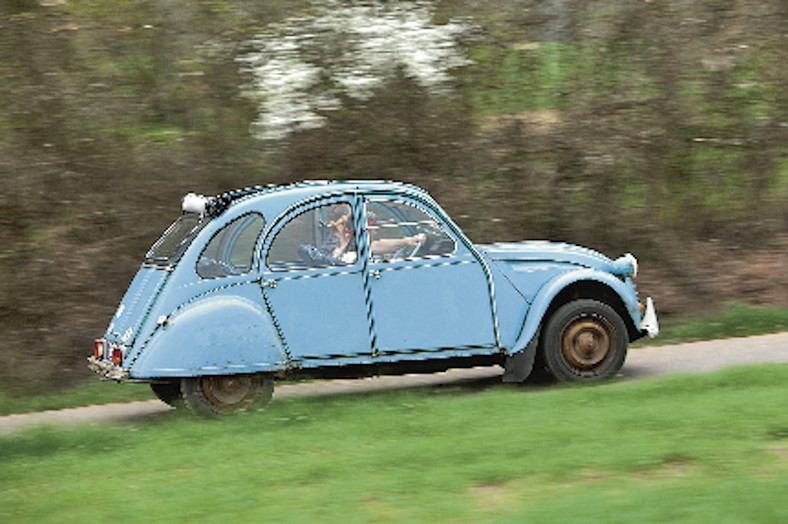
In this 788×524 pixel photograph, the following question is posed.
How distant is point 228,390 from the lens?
1049cm

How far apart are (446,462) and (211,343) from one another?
308 cm

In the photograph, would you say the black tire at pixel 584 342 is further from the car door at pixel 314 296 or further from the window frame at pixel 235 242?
the window frame at pixel 235 242

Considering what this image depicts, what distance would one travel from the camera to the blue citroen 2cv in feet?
33.8

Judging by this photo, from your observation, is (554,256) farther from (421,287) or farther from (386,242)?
(386,242)

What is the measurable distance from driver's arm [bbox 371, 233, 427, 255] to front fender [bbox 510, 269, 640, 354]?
3.43 feet

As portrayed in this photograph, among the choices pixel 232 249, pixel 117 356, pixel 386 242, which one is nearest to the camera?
pixel 117 356

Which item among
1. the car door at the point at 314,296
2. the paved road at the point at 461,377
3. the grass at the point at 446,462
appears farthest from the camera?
the paved road at the point at 461,377

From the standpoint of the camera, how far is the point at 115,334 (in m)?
10.9

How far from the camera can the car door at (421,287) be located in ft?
35.0

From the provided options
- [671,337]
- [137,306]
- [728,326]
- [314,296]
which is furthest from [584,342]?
[137,306]

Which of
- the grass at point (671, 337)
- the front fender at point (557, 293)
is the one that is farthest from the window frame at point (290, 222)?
the grass at point (671, 337)

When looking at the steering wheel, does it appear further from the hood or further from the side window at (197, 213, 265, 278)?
the side window at (197, 213, 265, 278)

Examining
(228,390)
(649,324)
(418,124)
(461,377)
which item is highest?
(418,124)

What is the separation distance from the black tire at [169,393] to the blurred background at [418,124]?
3101 millimetres
